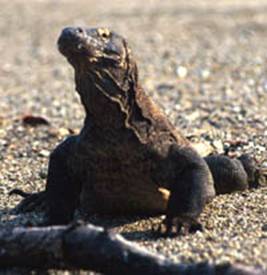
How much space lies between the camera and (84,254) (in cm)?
454

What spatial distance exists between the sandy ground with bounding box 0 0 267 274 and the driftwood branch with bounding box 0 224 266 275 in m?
0.46

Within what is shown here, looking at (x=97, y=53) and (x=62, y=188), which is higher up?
(x=97, y=53)

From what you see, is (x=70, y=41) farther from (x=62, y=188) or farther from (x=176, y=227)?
(x=176, y=227)

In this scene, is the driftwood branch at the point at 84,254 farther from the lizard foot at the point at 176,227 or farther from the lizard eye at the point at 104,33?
the lizard eye at the point at 104,33

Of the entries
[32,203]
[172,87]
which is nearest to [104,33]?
[32,203]

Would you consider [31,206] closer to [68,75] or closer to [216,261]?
[216,261]

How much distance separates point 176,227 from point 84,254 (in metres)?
1.02

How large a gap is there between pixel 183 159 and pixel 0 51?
14.4 meters

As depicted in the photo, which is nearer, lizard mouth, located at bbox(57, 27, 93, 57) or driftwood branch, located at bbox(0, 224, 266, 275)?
driftwood branch, located at bbox(0, 224, 266, 275)

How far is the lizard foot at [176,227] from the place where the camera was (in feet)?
17.7

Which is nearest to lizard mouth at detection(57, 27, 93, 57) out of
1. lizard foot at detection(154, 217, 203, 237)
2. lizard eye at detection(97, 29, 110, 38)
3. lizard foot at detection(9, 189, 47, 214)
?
lizard eye at detection(97, 29, 110, 38)

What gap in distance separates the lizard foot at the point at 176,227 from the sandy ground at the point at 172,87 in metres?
0.06

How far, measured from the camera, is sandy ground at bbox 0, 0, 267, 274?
5.65 metres

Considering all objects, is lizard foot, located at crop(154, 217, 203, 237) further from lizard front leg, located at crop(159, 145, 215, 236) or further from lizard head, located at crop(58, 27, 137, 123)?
lizard head, located at crop(58, 27, 137, 123)
